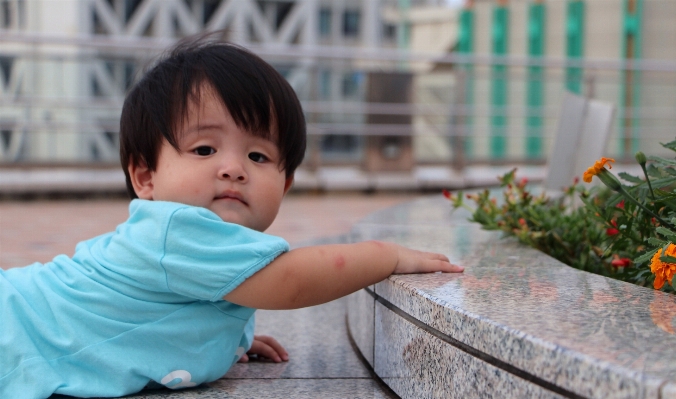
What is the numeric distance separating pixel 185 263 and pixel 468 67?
1101cm

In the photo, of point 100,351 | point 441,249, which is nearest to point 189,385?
point 100,351

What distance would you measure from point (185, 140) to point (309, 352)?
821 millimetres

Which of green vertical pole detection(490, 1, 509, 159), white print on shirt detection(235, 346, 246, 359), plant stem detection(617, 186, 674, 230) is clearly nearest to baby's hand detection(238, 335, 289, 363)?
white print on shirt detection(235, 346, 246, 359)

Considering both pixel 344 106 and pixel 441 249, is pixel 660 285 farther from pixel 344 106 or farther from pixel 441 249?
pixel 344 106

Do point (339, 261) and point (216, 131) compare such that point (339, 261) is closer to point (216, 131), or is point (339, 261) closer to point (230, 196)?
point (230, 196)

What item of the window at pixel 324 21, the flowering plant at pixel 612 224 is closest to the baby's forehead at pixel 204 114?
the flowering plant at pixel 612 224

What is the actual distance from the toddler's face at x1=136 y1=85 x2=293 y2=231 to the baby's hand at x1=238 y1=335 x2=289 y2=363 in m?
0.47

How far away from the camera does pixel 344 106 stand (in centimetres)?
1007

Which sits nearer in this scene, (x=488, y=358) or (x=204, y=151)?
(x=488, y=358)

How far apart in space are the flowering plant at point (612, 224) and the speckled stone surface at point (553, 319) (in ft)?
0.47

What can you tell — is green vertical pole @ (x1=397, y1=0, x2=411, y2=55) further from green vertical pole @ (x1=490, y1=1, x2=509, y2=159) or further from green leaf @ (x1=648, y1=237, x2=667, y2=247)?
green leaf @ (x1=648, y1=237, x2=667, y2=247)

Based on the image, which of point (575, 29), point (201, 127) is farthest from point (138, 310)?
point (575, 29)

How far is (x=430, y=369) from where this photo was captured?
1618 mm

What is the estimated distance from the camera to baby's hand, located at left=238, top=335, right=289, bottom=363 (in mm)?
2236
